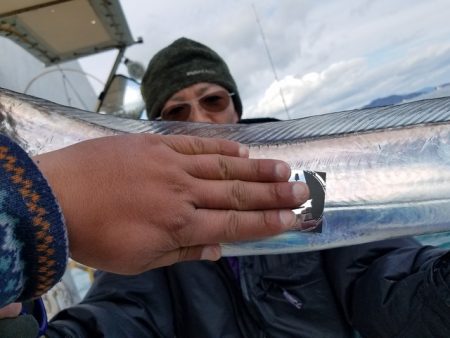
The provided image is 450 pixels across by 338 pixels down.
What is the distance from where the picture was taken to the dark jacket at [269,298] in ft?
5.34

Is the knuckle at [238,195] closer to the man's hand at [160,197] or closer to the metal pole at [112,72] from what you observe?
the man's hand at [160,197]

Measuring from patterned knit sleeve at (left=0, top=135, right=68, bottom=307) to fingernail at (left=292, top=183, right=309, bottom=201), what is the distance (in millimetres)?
539

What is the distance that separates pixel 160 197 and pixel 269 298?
3.58 feet

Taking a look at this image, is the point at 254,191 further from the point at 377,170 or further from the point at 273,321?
the point at 273,321

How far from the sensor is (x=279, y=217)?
1.03 meters

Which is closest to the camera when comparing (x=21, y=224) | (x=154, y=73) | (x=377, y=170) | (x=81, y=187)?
(x=21, y=224)

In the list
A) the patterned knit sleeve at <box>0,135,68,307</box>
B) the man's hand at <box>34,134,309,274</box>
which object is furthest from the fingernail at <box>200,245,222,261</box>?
the patterned knit sleeve at <box>0,135,68,307</box>

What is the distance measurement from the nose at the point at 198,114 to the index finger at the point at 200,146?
5.03 feet

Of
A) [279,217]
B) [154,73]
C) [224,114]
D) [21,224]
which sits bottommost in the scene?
[279,217]

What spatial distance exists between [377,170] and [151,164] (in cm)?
78

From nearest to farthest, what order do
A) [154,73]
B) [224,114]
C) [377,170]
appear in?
1. [377,170]
2. [224,114]
3. [154,73]

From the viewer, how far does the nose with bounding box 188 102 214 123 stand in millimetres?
2578

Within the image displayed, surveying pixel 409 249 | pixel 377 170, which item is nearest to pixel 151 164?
pixel 377 170

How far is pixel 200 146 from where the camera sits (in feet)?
3.29
